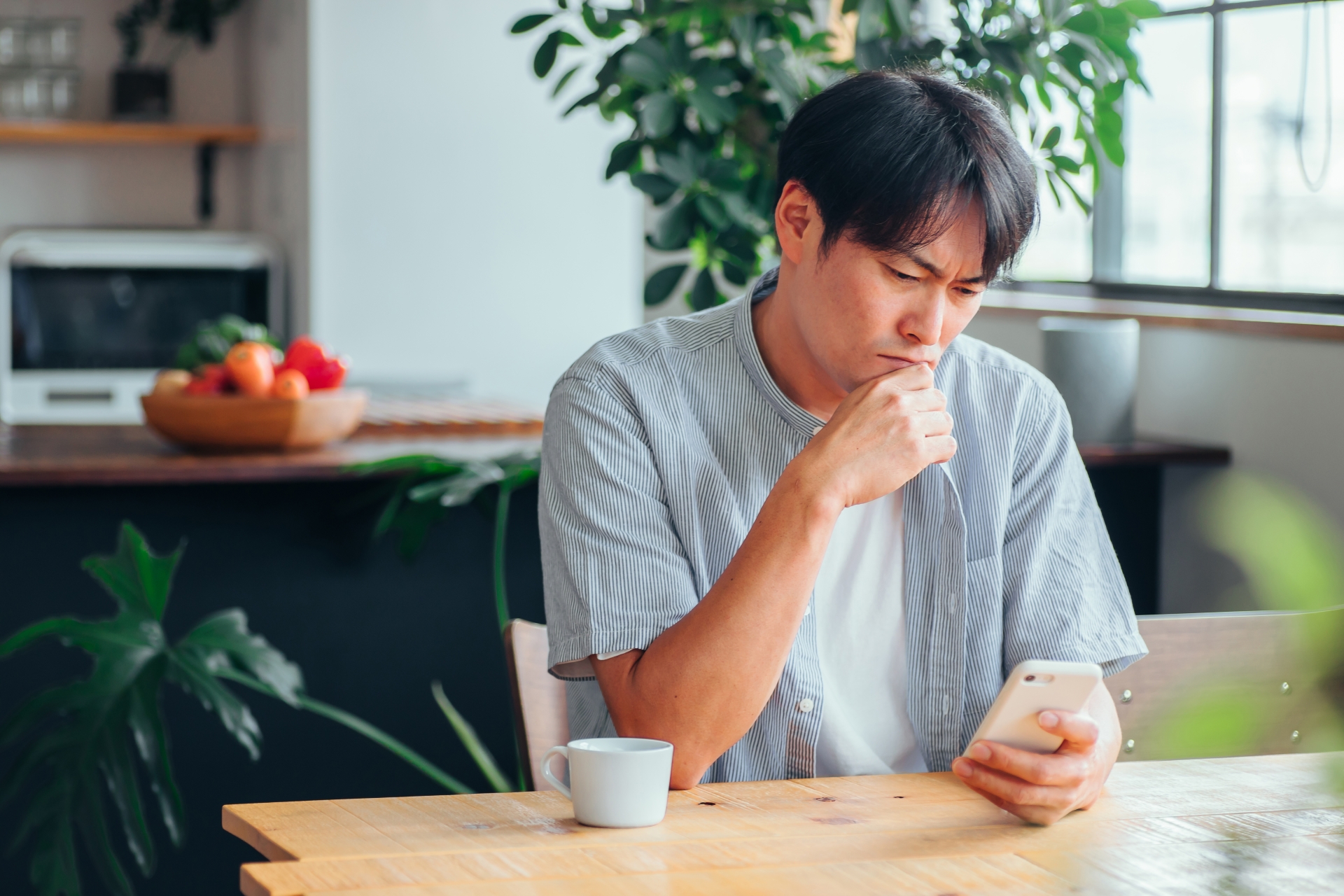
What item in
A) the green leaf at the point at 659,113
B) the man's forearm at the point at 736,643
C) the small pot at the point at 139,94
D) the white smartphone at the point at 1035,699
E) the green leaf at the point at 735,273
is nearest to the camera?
the white smartphone at the point at 1035,699

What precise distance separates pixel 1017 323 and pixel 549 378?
5.20 feet

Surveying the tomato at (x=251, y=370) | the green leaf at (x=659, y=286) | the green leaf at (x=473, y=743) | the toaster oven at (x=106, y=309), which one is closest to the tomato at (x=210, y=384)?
the tomato at (x=251, y=370)

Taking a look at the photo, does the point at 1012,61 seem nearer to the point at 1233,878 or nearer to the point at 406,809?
the point at 406,809

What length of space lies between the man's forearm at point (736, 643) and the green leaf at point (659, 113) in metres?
1.02

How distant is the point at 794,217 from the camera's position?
1.36m

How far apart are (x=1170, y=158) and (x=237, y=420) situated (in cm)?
185

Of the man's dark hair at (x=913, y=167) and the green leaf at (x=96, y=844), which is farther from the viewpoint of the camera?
the green leaf at (x=96, y=844)

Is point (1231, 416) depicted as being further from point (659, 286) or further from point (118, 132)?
point (118, 132)

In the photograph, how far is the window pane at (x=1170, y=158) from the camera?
2900mm

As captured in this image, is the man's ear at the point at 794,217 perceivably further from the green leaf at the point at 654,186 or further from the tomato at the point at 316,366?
the tomato at the point at 316,366

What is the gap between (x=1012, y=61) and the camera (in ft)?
7.37

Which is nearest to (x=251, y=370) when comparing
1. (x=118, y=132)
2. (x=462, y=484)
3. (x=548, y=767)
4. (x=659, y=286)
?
(x=462, y=484)

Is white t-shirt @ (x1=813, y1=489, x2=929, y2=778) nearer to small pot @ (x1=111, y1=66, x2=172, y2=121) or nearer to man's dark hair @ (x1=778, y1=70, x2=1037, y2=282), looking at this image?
man's dark hair @ (x1=778, y1=70, x2=1037, y2=282)

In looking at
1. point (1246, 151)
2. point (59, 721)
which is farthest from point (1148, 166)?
point (59, 721)
